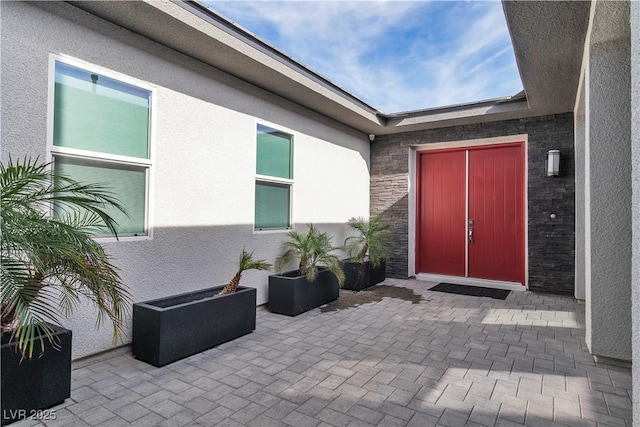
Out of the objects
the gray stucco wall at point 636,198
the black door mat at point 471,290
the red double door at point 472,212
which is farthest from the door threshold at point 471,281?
the gray stucco wall at point 636,198

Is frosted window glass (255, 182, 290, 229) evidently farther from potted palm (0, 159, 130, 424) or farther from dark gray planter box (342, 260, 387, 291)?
potted palm (0, 159, 130, 424)

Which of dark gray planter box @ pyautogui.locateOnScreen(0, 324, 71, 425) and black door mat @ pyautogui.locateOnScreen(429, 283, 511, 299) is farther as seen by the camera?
black door mat @ pyautogui.locateOnScreen(429, 283, 511, 299)

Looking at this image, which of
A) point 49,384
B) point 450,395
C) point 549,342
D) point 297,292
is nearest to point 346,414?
point 450,395

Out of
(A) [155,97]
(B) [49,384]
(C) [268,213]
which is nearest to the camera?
(B) [49,384]

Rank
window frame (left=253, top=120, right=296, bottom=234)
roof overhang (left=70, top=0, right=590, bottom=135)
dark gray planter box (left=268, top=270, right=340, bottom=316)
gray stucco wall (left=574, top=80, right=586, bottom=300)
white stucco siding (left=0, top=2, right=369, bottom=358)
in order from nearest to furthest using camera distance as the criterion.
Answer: white stucco siding (left=0, top=2, right=369, bottom=358) → roof overhang (left=70, top=0, right=590, bottom=135) → dark gray planter box (left=268, top=270, right=340, bottom=316) → window frame (left=253, top=120, right=296, bottom=234) → gray stucco wall (left=574, top=80, right=586, bottom=300)

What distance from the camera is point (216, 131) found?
4.66 metres

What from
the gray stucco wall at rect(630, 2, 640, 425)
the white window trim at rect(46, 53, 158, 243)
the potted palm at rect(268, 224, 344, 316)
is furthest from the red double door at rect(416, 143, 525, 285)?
the gray stucco wall at rect(630, 2, 640, 425)

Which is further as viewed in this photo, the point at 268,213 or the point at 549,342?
the point at 268,213

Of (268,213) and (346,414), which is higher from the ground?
(268,213)

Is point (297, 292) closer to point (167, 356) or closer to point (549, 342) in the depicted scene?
point (167, 356)

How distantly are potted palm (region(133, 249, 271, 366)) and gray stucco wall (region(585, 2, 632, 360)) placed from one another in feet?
11.8

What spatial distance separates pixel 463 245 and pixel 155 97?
6583 millimetres

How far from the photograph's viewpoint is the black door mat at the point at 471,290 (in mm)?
6410

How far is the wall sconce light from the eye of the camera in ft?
20.2
